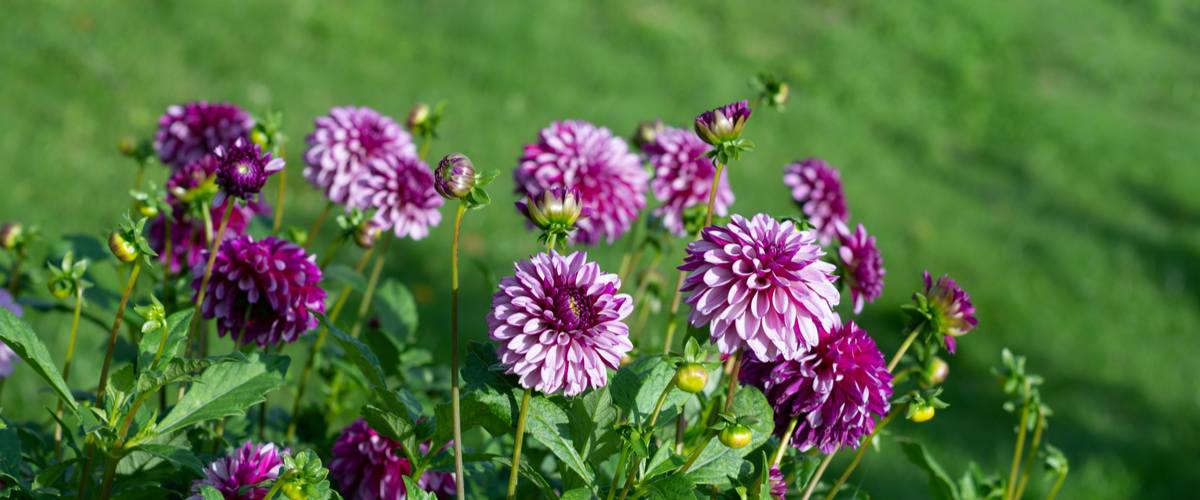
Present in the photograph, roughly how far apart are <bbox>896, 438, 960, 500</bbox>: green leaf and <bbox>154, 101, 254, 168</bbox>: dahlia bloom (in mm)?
1015

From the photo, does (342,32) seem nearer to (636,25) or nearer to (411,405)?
(636,25)

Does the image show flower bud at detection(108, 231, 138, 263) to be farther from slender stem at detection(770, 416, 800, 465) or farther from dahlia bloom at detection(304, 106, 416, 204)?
slender stem at detection(770, 416, 800, 465)

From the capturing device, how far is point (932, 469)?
1.09 metres

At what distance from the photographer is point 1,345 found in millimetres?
1181

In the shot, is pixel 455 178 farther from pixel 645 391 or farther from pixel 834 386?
pixel 834 386

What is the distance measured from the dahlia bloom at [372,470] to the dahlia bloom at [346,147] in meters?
0.39

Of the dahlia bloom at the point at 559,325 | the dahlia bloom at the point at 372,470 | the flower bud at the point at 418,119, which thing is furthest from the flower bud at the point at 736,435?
the flower bud at the point at 418,119

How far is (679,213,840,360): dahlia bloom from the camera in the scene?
782 millimetres

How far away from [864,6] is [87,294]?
5714 mm

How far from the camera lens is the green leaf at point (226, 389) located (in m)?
0.85

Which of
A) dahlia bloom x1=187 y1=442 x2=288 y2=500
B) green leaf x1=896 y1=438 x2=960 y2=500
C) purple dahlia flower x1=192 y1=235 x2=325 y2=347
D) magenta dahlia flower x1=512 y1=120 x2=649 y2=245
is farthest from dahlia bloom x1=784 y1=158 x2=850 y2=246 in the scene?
dahlia bloom x1=187 y1=442 x2=288 y2=500

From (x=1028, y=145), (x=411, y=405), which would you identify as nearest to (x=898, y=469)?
(x=411, y=405)

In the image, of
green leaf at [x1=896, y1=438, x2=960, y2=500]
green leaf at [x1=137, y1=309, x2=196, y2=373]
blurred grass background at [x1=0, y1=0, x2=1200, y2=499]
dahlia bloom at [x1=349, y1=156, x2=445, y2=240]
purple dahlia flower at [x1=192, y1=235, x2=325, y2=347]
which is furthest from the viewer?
blurred grass background at [x1=0, y1=0, x2=1200, y2=499]

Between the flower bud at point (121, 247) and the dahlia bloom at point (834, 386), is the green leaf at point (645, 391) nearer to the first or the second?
the dahlia bloom at point (834, 386)
